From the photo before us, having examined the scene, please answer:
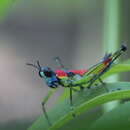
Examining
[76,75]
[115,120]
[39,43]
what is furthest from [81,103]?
[39,43]

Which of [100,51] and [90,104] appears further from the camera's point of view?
[100,51]

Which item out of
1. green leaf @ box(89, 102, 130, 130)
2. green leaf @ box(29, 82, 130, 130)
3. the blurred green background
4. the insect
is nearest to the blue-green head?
the insect

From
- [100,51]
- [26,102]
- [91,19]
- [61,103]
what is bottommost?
[26,102]

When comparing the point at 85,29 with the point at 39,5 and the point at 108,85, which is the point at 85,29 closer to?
the point at 39,5

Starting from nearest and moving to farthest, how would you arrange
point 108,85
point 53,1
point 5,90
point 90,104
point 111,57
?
point 90,104 → point 108,85 → point 111,57 → point 5,90 → point 53,1

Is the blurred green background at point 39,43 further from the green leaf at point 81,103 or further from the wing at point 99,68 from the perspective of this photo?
the green leaf at point 81,103

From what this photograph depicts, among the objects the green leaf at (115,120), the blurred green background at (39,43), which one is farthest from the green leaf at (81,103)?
the blurred green background at (39,43)

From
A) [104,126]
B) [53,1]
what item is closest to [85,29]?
[53,1]

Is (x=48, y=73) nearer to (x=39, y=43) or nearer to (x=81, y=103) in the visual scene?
(x=81, y=103)
